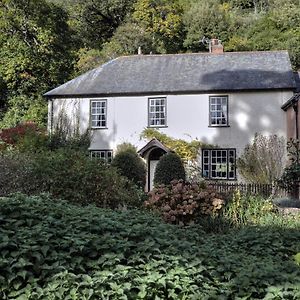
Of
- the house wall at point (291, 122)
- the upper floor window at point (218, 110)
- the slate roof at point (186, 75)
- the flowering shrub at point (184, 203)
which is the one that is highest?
the slate roof at point (186, 75)

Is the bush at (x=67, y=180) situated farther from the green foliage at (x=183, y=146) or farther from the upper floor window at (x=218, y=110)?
the upper floor window at (x=218, y=110)

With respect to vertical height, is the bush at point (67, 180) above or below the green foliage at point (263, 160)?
below

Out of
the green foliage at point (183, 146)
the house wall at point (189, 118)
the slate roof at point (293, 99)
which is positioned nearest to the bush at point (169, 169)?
the green foliage at point (183, 146)

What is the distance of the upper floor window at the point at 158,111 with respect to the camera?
24.9m

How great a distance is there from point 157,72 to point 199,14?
16.4 meters

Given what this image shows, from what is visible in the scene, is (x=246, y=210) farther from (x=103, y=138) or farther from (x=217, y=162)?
(x=103, y=138)

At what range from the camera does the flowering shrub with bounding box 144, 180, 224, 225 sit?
10.6 metres

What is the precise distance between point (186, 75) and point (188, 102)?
1.71 m

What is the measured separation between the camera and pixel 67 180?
1153cm

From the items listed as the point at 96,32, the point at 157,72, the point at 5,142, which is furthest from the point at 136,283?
the point at 96,32

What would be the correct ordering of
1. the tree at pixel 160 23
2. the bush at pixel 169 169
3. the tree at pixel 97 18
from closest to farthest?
1. the bush at pixel 169 169
2. the tree at pixel 160 23
3. the tree at pixel 97 18

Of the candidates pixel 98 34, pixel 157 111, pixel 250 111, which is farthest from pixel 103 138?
pixel 98 34

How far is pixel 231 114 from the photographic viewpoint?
79.7 ft

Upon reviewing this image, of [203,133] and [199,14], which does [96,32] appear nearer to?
[199,14]
